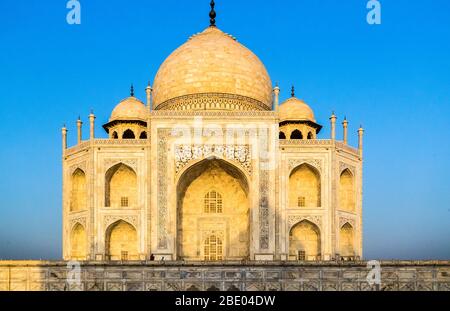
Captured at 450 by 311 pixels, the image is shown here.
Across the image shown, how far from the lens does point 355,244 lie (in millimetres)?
27297

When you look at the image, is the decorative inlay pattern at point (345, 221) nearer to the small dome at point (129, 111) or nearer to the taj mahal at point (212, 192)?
the taj mahal at point (212, 192)

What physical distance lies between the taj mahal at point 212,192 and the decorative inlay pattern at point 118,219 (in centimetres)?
4

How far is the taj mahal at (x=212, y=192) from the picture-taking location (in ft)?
84.6


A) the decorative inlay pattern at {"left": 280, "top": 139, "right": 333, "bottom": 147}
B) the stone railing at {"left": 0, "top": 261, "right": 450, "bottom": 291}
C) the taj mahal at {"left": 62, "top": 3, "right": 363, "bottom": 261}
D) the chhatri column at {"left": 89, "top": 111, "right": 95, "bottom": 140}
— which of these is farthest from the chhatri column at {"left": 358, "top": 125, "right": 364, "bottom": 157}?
the chhatri column at {"left": 89, "top": 111, "right": 95, "bottom": 140}

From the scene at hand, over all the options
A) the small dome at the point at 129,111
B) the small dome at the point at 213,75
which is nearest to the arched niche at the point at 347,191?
the small dome at the point at 213,75

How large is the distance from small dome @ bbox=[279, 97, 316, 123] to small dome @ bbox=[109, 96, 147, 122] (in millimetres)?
6392

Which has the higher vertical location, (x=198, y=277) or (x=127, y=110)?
(x=127, y=110)

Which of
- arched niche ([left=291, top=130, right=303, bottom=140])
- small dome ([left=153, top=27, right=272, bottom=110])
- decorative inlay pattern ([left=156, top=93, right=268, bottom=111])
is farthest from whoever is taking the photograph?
arched niche ([left=291, top=130, right=303, bottom=140])

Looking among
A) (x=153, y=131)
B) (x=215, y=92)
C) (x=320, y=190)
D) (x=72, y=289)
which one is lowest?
(x=72, y=289)

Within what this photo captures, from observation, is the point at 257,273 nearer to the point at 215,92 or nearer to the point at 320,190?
the point at 320,190

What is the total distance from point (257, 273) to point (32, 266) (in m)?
7.18

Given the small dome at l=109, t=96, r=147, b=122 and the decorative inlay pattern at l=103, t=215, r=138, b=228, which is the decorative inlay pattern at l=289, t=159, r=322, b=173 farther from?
the small dome at l=109, t=96, r=147, b=122

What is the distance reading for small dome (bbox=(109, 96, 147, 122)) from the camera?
2966 cm
